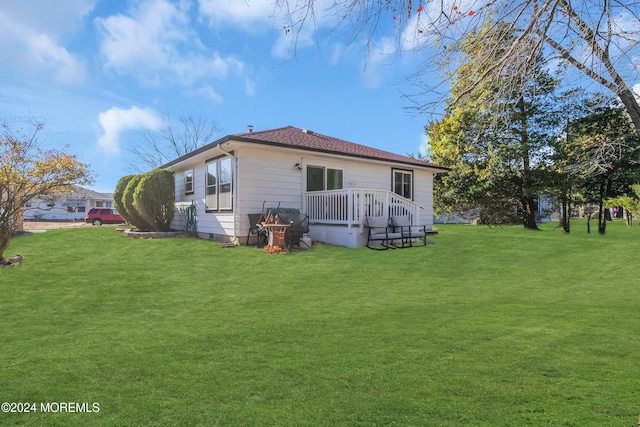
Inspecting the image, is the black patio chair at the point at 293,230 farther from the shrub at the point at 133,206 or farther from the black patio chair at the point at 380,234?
the shrub at the point at 133,206

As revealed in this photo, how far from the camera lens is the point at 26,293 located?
536cm

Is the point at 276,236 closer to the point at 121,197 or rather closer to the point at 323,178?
the point at 323,178

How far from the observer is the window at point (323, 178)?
12.6m

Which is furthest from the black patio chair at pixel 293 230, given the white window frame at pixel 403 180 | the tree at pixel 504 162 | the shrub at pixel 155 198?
the tree at pixel 504 162

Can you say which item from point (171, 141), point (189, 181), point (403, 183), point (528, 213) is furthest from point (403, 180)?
point (171, 141)

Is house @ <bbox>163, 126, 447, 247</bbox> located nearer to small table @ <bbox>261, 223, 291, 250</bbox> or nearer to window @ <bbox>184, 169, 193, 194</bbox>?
window @ <bbox>184, 169, 193, 194</bbox>

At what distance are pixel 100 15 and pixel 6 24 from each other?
2293 mm

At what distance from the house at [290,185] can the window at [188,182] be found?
1.31 ft

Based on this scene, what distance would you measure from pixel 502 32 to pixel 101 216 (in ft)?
106

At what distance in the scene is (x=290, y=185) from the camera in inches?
475

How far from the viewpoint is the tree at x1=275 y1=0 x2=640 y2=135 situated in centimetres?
334

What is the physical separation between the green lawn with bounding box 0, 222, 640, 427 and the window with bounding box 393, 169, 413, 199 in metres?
7.51

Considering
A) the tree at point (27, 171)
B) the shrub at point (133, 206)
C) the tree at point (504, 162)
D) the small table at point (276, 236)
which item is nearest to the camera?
the tree at point (27, 171)

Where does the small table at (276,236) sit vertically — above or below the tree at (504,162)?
below
